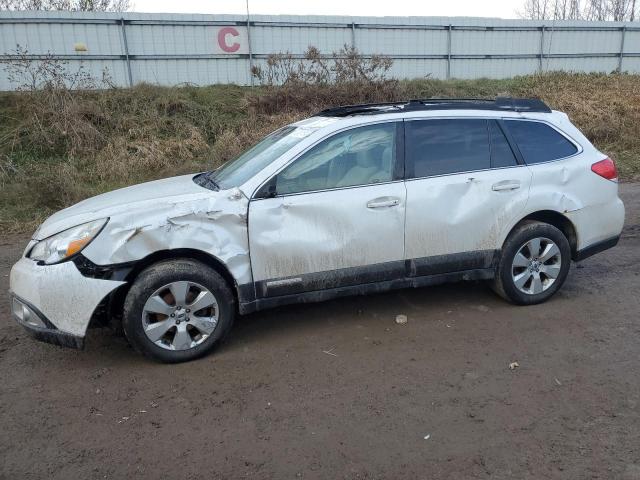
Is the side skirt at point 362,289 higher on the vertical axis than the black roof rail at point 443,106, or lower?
lower

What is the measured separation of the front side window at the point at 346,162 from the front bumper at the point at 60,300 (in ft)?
4.91

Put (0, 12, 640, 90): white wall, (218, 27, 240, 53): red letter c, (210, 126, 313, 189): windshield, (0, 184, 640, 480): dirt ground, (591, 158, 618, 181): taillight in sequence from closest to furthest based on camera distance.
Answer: (0, 184, 640, 480): dirt ground < (210, 126, 313, 189): windshield < (591, 158, 618, 181): taillight < (0, 12, 640, 90): white wall < (218, 27, 240, 53): red letter c

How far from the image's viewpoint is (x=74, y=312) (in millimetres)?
3668

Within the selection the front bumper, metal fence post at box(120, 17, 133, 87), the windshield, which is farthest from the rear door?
metal fence post at box(120, 17, 133, 87)

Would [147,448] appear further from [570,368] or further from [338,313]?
[570,368]

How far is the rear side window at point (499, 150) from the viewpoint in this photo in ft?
15.3

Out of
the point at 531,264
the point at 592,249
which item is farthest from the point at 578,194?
the point at 531,264

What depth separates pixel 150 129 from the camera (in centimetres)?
1154

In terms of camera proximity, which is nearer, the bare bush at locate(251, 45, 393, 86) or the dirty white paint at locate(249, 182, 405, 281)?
the dirty white paint at locate(249, 182, 405, 281)

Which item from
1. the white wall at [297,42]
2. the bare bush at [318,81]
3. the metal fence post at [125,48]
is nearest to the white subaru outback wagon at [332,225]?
the bare bush at [318,81]

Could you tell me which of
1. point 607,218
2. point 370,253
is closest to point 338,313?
point 370,253

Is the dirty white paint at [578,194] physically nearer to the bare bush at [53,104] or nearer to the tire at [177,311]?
the tire at [177,311]

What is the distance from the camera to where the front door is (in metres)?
4.06

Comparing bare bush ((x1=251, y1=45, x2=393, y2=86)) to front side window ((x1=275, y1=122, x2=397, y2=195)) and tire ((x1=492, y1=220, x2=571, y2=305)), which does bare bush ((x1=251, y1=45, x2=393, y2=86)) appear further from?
tire ((x1=492, y1=220, x2=571, y2=305))
